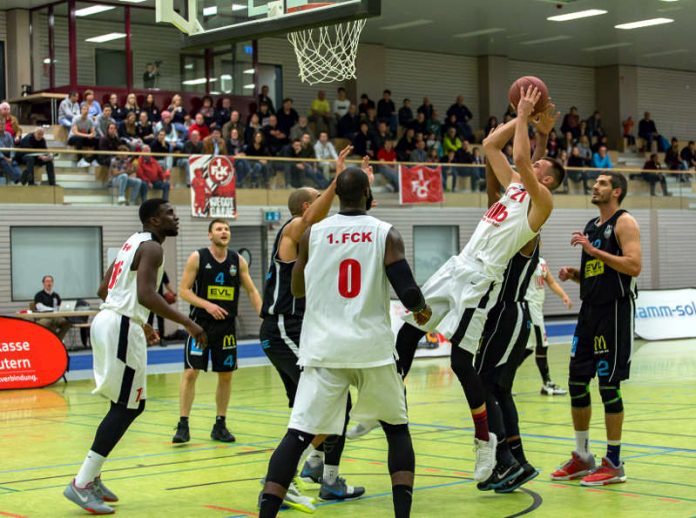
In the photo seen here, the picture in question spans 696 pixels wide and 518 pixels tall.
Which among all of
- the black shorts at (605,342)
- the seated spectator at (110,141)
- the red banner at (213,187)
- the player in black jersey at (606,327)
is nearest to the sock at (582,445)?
the player in black jersey at (606,327)

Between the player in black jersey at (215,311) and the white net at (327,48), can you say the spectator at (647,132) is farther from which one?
the player in black jersey at (215,311)

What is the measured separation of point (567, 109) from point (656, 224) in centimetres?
1006

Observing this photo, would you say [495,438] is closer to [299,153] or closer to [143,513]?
[143,513]

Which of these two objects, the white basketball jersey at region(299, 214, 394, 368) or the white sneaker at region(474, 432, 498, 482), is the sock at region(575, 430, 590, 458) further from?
the white basketball jersey at region(299, 214, 394, 368)

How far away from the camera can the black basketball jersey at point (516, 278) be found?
7.61 meters

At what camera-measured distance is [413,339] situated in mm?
7645

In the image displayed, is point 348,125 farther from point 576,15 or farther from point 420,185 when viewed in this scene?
point 576,15

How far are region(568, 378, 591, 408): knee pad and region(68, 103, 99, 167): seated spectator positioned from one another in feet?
54.1

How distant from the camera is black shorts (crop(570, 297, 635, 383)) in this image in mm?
7793

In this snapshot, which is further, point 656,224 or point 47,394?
point 656,224

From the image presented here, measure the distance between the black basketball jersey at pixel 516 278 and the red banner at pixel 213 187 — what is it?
15.0 m

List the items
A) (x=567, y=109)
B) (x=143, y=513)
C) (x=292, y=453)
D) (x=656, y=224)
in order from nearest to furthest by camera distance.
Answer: (x=292, y=453) → (x=143, y=513) → (x=656, y=224) → (x=567, y=109)

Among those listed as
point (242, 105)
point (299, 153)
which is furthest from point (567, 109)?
point (299, 153)

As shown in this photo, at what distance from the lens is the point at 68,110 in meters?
24.4
